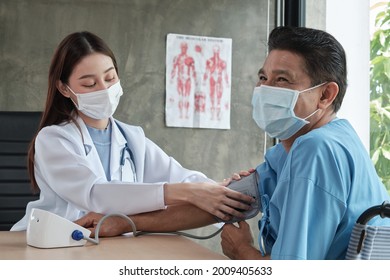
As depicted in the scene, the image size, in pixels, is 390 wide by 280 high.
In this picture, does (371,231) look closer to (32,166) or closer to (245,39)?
(32,166)

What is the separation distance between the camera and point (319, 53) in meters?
1.58

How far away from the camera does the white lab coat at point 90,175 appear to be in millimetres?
2041

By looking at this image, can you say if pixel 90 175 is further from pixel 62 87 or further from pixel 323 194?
pixel 323 194

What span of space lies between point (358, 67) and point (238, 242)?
2.03m

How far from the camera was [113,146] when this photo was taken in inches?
89.6

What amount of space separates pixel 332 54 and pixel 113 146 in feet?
3.08

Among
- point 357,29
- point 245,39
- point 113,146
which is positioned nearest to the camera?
point 113,146

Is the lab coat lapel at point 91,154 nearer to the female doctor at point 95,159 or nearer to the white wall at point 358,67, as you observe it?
the female doctor at point 95,159

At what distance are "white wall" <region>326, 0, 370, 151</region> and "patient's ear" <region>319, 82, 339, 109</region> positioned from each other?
73.5 inches

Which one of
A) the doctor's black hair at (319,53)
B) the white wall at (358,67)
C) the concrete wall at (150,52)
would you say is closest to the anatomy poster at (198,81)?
the concrete wall at (150,52)

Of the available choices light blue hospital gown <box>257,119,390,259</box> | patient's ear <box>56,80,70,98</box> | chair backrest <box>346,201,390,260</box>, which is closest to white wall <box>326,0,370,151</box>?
patient's ear <box>56,80,70,98</box>

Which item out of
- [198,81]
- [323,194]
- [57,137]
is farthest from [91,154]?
[198,81]

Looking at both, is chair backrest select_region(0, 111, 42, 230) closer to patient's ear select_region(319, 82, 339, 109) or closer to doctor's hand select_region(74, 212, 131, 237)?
doctor's hand select_region(74, 212, 131, 237)
